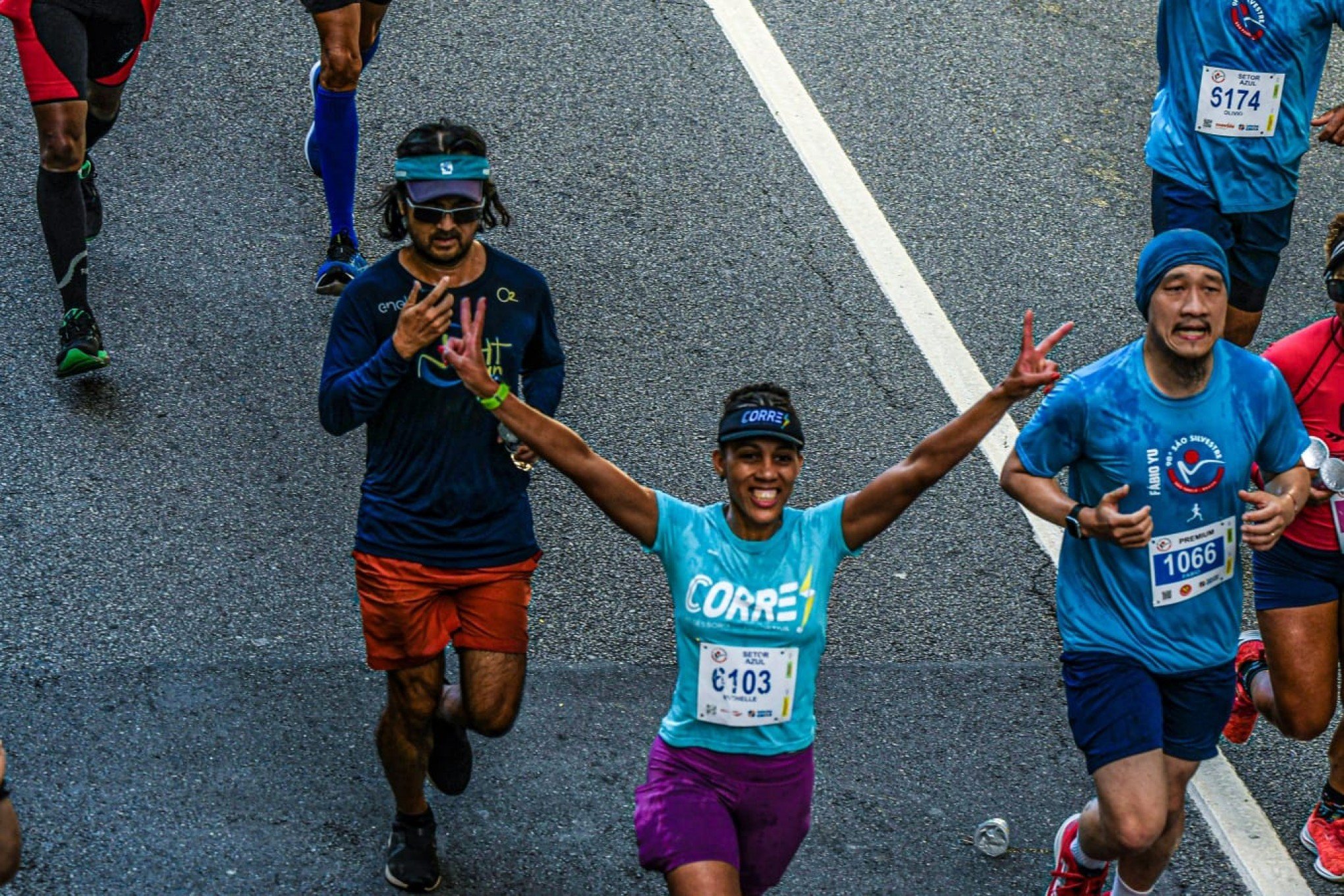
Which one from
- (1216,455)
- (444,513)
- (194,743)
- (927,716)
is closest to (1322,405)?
(1216,455)

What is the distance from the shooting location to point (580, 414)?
27.4ft

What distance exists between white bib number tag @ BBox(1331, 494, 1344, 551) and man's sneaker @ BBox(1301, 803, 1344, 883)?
93 centimetres

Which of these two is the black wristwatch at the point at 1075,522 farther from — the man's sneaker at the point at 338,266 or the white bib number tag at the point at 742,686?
the man's sneaker at the point at 338,266

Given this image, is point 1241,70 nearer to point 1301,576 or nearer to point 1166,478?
point 1301,576

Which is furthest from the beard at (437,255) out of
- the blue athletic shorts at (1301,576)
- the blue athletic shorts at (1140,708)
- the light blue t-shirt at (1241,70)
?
the light blue t-shirt at (1241,70)

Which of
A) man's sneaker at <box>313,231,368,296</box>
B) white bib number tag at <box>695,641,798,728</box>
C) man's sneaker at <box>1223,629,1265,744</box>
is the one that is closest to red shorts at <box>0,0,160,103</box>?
man's sneaker at <box>313,231,368,296</box>

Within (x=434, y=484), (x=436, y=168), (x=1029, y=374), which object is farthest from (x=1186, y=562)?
(x=436, y=168)

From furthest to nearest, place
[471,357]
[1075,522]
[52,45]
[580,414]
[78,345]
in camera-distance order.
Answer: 1. [580,414]
2. [78,345]
3. [52,45]
4. [1075,522]
5. [471,357]

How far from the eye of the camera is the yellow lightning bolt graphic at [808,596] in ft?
17.2

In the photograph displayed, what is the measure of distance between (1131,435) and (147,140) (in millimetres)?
6307

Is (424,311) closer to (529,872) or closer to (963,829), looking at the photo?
(529,872)

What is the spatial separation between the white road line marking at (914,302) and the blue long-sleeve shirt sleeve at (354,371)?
3.12 m

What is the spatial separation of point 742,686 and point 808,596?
0.32 metres

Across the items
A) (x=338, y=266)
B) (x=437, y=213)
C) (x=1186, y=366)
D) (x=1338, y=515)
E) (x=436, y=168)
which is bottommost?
(x=338, y=266)
